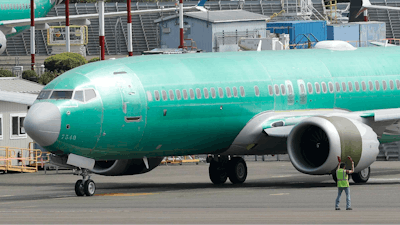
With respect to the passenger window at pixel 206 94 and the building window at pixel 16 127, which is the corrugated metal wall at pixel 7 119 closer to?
the building window at pixel 16 127

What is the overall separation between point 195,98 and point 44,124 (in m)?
5.48

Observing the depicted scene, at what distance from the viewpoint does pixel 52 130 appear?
27.5m

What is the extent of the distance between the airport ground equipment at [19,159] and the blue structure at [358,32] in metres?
40.4

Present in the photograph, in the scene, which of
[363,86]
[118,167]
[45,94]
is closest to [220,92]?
[118,167]

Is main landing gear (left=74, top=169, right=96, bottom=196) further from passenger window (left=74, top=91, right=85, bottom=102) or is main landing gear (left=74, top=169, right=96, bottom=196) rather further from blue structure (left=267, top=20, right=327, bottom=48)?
blue structure (left=267, top=20, right=327, bottom=48)

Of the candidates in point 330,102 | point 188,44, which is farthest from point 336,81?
point 188,44

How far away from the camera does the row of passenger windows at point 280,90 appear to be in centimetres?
2974

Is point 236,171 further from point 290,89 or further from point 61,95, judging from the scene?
point 61,95

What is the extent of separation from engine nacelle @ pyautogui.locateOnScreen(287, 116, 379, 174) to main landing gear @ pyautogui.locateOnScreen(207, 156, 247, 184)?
390 cm

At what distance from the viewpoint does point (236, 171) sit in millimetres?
34406

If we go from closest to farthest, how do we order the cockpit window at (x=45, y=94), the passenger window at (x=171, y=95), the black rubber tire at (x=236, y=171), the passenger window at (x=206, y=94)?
the cockpit window at (x=45, y=94)
the passenger window at (x=171, y=95)
the passenger window at (x=206, y=94)
the black rubber tire at (x=236, y=171)

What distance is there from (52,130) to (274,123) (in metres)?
8.32

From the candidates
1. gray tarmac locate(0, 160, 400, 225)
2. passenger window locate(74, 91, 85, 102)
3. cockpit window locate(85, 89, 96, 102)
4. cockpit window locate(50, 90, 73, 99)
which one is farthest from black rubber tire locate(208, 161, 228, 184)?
cockpit window locate(50, 90, 73, 99)

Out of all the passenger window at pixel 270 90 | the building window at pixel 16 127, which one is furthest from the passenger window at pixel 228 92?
the building window at pixel 16 127
